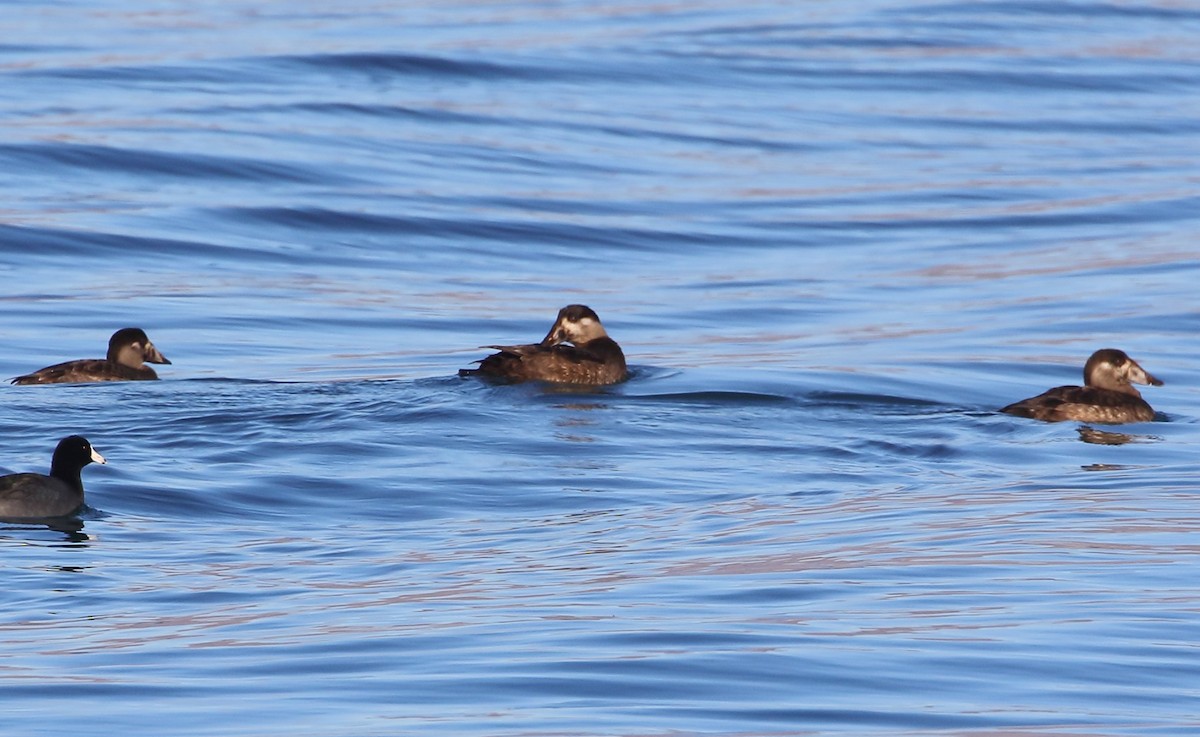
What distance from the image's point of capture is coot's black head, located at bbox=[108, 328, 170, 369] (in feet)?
51.2

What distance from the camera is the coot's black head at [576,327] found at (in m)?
16.1

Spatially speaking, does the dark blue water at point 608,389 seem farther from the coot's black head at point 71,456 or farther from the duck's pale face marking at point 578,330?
the duck's pale face marking at point 578,330

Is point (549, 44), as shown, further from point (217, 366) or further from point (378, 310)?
point (217, 366)

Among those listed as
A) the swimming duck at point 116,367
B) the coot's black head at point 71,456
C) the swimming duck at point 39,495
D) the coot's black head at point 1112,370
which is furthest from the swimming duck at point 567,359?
the swimming duck at point 39,495

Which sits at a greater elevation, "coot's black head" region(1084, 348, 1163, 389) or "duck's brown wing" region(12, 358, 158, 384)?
"duck's brown wing" region(12, 358, 158, 384)

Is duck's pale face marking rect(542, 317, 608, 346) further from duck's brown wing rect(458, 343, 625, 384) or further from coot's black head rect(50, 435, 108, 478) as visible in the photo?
coot's black head rect(50, 435, 108, 478)

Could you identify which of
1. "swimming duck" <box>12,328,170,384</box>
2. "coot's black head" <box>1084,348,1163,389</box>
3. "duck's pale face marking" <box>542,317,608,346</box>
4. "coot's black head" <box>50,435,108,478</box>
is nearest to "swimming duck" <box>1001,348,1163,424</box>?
"coot's black head" <box>1084,348,1163,389</box>

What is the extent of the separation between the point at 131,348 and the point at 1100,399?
262 inches

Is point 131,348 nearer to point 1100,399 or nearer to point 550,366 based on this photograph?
point 550,366

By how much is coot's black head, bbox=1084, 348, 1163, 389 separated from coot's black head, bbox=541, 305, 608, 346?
3470 millimetres

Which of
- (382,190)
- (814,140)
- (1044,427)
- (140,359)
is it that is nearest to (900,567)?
(1044,427)

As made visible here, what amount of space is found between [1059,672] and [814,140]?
22.3 metres

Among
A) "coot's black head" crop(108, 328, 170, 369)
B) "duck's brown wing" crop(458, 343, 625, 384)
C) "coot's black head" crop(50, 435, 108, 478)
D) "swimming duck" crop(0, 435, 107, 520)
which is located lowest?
"swimming duck" crop(0, 435, 107, 520)

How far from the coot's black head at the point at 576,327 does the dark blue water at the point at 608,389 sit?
0.69 meters
